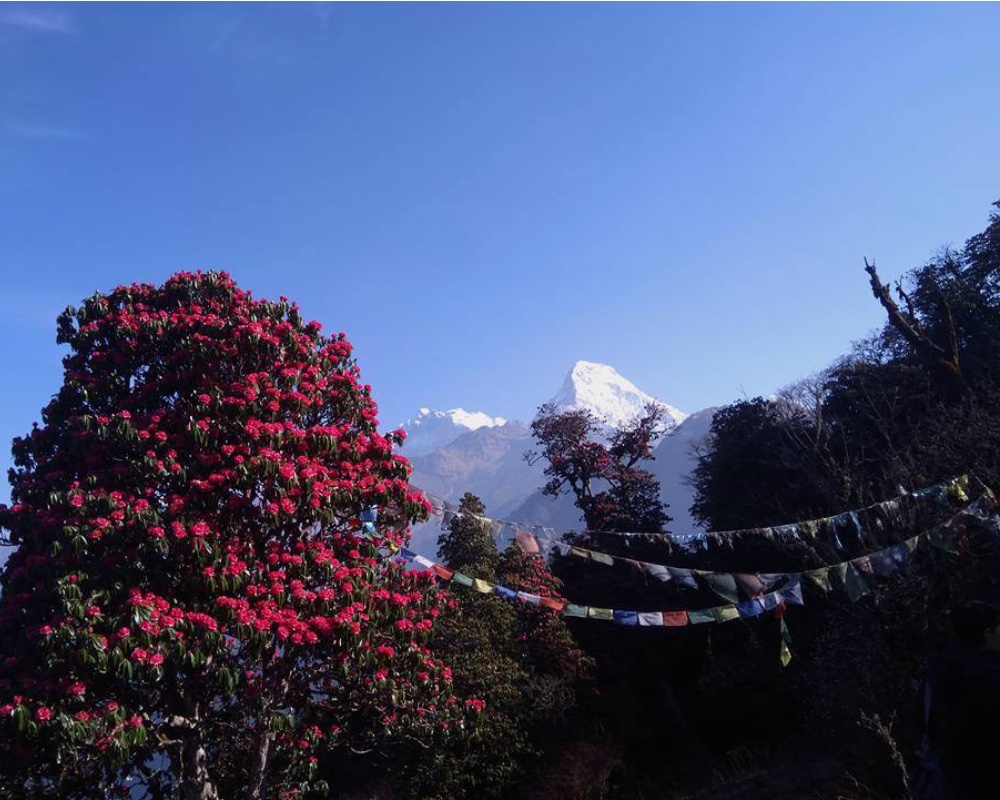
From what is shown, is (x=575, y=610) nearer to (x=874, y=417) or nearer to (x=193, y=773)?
(x=193, y=773)

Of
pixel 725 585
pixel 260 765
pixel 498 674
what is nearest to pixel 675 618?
pixel 725 585

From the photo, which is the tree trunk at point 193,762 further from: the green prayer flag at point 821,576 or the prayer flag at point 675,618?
the green prayer flag at point 821,576

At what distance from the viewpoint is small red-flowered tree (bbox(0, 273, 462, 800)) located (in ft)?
24.1

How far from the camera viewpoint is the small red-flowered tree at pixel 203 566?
7340 millimetres

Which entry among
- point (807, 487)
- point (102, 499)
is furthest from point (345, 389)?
point (807, 487)

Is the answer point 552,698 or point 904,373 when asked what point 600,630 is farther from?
point 904,373

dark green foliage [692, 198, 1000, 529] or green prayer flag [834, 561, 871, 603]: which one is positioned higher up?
dark green foliage [692, 198, 1000, 529]

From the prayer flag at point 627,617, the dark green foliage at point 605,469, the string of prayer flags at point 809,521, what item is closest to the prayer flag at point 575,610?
the prayer flag at point 627,617

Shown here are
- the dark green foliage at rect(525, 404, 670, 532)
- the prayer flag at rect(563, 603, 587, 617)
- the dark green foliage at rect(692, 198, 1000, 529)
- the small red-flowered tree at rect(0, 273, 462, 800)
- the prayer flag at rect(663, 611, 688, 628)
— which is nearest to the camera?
the small red-flowered tree at rect(0, 273, 462, 800)

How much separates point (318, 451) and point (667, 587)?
679 inches

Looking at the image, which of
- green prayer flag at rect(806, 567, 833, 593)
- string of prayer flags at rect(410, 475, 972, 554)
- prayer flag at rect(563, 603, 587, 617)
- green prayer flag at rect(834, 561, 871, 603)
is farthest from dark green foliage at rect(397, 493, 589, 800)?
green prayer flag at rect(834, 561, 871, 603)

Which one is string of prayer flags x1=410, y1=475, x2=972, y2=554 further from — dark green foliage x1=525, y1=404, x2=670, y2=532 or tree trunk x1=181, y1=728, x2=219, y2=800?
dark green foliage x1=525, y1=404, x2=670, y2=532

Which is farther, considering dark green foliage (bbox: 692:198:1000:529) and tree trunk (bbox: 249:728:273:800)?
dark green foliage (bbox: 692:198:1000:529)

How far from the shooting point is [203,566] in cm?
794
